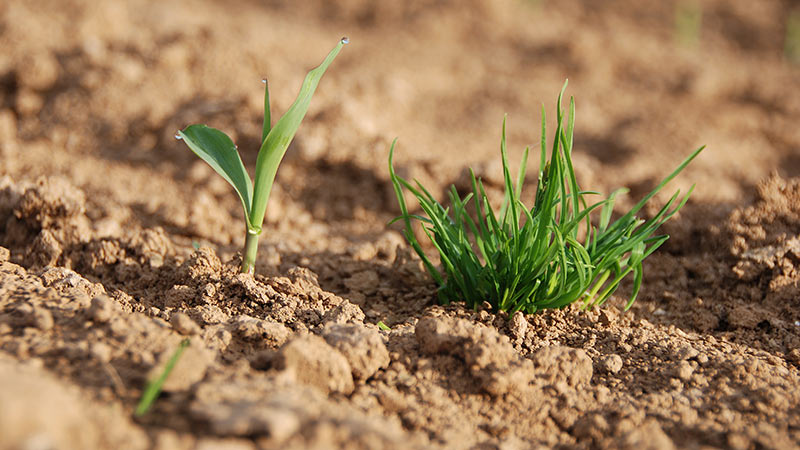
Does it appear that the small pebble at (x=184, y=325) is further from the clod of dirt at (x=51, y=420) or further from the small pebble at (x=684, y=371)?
the small pebble at (x=684, y=371)

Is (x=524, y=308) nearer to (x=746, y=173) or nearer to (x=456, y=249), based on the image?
(x=456, y=249)

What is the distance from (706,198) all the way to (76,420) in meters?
2.47

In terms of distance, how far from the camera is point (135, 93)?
2.87 metres

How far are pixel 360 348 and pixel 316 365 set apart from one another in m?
0.11

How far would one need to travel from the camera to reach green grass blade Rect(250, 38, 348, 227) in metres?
1.50

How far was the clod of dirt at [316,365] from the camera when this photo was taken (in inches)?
51.3

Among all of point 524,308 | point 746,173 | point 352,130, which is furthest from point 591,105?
point 524,308

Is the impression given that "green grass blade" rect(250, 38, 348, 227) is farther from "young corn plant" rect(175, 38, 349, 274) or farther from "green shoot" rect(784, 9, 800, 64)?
"green shoot" rect(784, 9, 800, 64)

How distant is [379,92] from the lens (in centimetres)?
334

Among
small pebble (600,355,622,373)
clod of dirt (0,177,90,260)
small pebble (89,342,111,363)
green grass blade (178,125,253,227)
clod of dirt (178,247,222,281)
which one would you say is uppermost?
green grass blade (178,125,253,227)

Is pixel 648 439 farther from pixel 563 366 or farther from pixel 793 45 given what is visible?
pixel 793 45

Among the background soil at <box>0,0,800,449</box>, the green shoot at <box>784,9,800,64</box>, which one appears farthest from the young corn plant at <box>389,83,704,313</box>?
the green shoot at <box>784,9,800,64</box>

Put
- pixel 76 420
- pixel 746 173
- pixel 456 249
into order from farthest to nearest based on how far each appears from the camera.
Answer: pixel 746 173 < pixel 456 249 < pixel 76 420

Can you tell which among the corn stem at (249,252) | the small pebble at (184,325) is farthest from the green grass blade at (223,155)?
the small pebble at (184,325)
